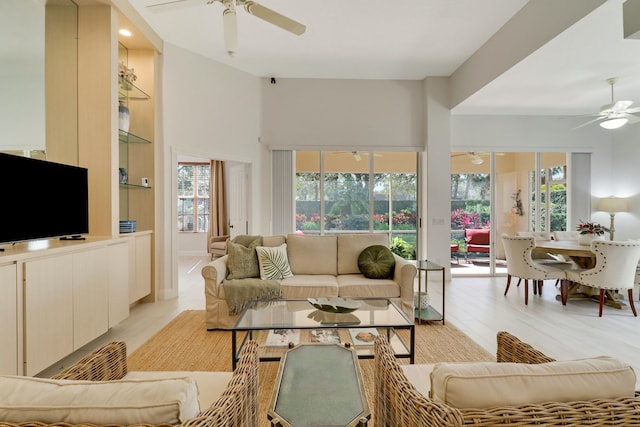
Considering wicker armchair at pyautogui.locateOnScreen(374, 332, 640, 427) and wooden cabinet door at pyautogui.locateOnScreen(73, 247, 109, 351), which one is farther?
wooden cabinet door at pyautogui.locateOnScreen(73, 247, 109, 351)

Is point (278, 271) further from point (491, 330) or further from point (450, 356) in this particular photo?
point (491, 330)

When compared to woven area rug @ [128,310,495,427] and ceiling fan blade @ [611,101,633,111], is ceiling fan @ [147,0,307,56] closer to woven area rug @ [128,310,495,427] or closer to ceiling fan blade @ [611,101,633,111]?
woven area rug @ [128,310,495,427]

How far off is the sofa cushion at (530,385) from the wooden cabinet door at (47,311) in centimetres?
251

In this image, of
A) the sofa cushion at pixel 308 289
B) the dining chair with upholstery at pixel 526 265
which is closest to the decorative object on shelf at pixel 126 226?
the sofa cushion at pixel 308 289

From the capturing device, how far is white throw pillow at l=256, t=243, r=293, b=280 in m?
3.57

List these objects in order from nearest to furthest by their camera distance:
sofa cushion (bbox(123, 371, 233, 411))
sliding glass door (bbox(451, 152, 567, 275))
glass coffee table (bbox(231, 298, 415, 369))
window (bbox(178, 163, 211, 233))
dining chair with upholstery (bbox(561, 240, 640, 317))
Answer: sofa cushion (bbox(123, 371, 233, 411)), glass coffee table (bbox(231, 298, 415, 369)), dining chair with upholstery (bbox(561, 240, 640, 317)), sliding glass door (bbox(451, 152, 567, 275)), window (bbox(178, 163, 211, 233))

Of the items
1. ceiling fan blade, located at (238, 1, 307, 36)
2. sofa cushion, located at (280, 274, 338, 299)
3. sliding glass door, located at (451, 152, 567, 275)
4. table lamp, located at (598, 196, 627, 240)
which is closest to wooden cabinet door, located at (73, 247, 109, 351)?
sofa cushion, located at (280, 274, 338, 299)

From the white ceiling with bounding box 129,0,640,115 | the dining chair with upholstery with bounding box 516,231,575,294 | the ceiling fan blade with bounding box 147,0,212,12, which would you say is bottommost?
the dining chair with upholstery with bounding box 516,231,575,294

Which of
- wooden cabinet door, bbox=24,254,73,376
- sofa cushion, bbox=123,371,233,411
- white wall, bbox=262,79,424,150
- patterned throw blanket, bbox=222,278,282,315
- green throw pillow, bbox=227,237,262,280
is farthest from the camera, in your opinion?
white wall, bbox=262,79,424,150

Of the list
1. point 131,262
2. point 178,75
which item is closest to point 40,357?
point 131,262

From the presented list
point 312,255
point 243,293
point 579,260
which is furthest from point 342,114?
point 579,260

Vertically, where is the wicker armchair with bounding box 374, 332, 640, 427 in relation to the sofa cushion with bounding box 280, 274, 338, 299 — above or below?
above

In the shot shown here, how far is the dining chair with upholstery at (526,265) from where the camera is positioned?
169 inches

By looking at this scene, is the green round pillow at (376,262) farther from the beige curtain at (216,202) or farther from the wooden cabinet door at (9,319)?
the beige curtain at (216,202)
